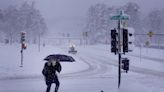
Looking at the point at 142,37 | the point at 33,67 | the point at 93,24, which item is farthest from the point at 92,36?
the point at 33,67

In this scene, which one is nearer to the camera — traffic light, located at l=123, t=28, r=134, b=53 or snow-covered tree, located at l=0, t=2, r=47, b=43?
traffic light, located at l=123, t=28, r=134, b=53

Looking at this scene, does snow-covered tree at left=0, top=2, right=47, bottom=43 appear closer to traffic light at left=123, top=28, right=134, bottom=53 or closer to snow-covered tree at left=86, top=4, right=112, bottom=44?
snow-covered tree at left=86, top=4, right=112, bottom=44

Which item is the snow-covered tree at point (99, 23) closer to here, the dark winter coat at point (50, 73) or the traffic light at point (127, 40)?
the traffic light at point (127, 40)

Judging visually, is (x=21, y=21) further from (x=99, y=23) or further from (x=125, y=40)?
(x=125, y=40)

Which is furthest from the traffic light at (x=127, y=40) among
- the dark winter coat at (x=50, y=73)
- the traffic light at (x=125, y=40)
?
the dark winter coat at (x=50, y=73)

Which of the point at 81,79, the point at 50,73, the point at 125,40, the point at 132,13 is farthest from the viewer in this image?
the point at 132,13

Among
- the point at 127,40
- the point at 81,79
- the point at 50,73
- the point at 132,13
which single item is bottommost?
the point at 81,79

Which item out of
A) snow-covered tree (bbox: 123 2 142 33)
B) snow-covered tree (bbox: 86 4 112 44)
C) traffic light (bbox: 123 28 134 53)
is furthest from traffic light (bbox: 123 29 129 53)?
snow-covered tree (bbox: 86 4 112 44)

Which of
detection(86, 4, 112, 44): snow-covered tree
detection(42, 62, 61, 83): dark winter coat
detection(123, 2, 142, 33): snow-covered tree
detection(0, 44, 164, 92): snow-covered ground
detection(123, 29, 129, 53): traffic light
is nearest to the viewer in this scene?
detection(42, 62, 61, 83): dark winter coat

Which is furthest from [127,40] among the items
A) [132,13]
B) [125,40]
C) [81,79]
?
[132,13]

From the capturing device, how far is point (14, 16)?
381ft

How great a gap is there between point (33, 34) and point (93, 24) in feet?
64.4

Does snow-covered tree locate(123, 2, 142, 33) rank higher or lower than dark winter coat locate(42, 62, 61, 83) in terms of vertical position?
higher

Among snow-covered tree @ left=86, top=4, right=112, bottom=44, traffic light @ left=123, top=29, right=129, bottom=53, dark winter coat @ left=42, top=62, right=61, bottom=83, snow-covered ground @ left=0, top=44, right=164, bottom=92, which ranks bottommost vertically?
snow-covered ground @ left=0, top=44, right=164, bottom=92
